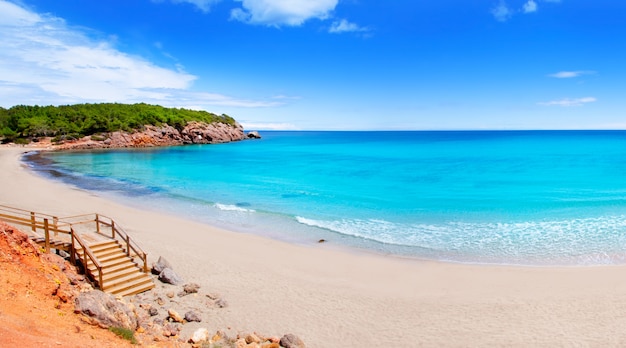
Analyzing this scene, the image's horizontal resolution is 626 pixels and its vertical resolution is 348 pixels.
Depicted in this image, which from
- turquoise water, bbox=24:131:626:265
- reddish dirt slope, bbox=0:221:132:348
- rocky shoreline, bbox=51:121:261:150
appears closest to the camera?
reddish dirt slope, bbox=0:221:132:348

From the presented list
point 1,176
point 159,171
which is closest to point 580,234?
point 159,171

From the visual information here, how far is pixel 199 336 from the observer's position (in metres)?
10.5

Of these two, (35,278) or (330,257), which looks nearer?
(35,278)

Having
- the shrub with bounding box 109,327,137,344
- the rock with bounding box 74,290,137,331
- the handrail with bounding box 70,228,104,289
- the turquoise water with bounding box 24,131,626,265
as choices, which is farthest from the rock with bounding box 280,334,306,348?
the turquoise water with bounding box 24,131,626,265

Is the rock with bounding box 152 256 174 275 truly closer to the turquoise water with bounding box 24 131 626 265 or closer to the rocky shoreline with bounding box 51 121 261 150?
the turquoise water with bounding box 24 131 626 265

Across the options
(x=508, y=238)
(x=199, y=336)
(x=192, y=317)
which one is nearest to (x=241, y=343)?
(x=199, y=336)

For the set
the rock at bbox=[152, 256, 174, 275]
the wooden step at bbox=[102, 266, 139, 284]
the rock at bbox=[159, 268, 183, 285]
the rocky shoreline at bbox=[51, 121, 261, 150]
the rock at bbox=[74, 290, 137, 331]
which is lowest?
the rock at bbox=[159, 268, 183, 285]

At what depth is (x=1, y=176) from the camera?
4028cm

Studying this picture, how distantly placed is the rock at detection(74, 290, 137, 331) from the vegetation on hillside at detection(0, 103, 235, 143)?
99.8m

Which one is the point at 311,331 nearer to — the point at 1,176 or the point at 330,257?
the point at 330,257

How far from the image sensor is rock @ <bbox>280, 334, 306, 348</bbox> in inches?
404

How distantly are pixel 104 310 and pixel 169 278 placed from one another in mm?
4370

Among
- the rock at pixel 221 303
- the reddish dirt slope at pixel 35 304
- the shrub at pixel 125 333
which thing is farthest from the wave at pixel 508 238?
the reddish dirt slope at pixel 35 304

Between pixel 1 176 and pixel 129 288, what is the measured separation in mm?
39572
